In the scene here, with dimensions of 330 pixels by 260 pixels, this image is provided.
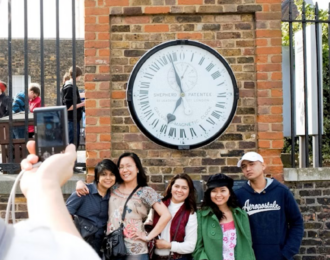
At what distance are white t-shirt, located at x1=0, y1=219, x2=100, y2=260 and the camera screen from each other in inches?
37.8

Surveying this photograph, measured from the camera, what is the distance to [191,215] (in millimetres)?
4539

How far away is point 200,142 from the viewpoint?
17.4 ft

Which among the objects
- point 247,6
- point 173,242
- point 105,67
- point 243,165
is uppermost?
point 247,6

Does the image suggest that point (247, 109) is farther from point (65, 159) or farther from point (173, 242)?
point (65, 159)

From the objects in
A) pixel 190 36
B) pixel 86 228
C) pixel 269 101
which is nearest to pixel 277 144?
pixel 269 101

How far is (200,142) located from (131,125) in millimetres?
687

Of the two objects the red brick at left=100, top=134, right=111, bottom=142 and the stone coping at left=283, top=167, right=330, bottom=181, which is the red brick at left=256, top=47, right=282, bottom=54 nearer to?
the stone coping at left=283, top=167, right=330, bottom=181

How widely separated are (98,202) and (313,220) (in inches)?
90.8

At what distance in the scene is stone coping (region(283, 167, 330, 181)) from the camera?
17.8ft

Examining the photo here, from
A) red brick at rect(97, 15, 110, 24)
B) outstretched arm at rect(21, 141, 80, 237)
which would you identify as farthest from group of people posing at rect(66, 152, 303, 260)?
outstretched arm at rect(21, 141, 80, 237)

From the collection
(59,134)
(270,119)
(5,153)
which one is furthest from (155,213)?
(59,134)

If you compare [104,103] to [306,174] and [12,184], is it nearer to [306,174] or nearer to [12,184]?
[12,184]

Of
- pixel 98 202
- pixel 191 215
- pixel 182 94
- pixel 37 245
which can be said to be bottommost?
pixel 191 215

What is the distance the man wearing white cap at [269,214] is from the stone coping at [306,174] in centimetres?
74
